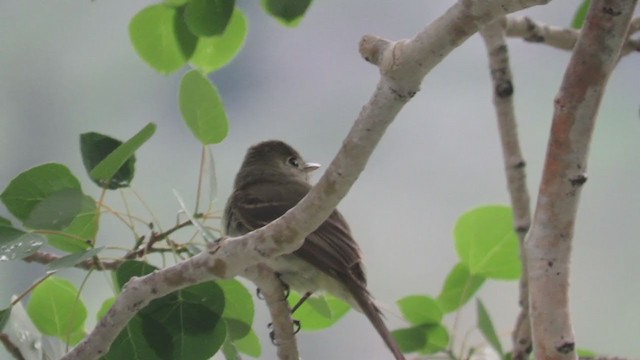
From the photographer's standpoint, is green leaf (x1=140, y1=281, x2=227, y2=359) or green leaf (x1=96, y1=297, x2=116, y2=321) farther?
green leaf (x1=96, y1=297, x2=116, y2=321)

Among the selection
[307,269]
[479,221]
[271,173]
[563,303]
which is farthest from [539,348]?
[271,173]

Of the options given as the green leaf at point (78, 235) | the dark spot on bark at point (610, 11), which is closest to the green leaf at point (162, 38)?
the green leaf at point (78, 235)

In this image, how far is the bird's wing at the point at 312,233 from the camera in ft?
7.50

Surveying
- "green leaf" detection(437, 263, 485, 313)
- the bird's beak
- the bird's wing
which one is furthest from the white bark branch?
the bird's beak

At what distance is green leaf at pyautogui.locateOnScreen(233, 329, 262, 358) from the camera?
2014 millimetres

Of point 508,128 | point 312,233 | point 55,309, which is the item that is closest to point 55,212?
point 55,309

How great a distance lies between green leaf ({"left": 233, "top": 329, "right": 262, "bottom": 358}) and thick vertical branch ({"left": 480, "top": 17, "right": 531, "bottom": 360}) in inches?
23.5

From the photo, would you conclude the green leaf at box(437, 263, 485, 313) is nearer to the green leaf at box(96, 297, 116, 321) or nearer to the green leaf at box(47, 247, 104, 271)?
the green leaf at box(96, 297, 116, 321)

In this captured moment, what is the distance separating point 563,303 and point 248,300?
1.82 feet

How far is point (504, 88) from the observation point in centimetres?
240

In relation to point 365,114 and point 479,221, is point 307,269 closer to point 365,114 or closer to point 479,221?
point 479,221

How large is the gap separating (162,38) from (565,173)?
763 mm

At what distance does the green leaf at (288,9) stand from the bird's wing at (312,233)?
757 mm

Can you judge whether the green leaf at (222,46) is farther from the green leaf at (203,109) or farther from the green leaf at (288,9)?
the green leaf at (288,9)
